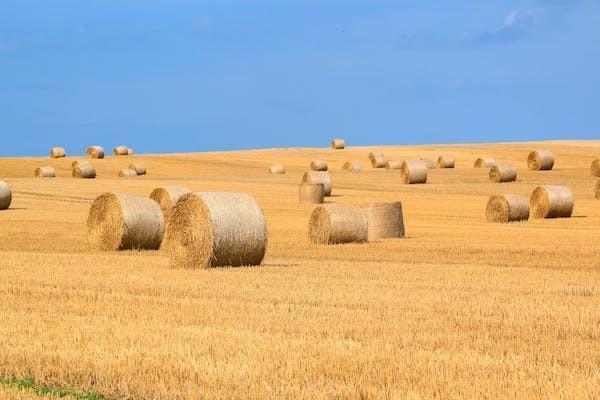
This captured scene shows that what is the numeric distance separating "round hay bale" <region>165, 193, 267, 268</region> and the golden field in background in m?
0.34

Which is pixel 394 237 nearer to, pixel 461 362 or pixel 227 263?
pixel 227 263

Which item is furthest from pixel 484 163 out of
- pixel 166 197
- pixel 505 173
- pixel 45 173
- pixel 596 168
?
pixel 166 197

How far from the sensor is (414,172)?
146 ft

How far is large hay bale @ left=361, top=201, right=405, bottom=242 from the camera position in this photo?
22.5 m

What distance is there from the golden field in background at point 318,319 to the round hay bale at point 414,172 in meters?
21.3

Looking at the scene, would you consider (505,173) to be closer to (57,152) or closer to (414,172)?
(414,172)

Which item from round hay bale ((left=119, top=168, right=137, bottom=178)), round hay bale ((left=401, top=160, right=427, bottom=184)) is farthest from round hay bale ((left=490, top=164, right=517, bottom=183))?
round hay bale ((left=119, top=168, right=137, bottom=178))

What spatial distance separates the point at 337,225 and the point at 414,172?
24.1 meters

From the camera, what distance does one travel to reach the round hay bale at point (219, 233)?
50.4 feet

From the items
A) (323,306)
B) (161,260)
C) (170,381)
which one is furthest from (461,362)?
(161,260)

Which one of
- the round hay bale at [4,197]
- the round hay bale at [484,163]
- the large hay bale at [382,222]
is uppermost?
the round hay bale at [484,163]

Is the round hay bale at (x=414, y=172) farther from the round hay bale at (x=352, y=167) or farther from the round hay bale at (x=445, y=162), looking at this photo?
the round hay bale at (x=445, y=162)

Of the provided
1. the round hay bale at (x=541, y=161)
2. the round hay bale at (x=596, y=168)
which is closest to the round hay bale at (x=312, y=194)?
the round hay bale at (x=596, y=168)

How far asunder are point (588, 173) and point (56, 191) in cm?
2467
